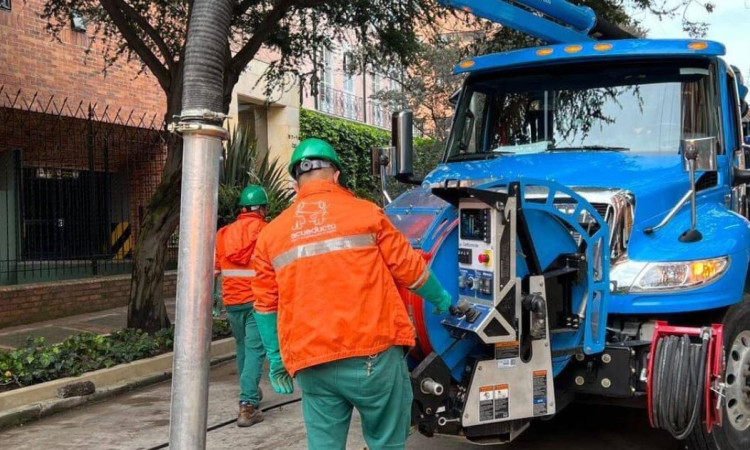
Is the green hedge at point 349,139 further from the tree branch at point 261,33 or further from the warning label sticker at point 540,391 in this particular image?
the warning label sticker at point 540,391

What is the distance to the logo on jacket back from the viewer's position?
131 inches

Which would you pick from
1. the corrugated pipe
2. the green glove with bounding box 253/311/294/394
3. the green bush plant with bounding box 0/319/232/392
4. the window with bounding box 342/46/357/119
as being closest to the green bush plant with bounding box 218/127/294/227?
the green bush plant with bounding box 0/319/232/392

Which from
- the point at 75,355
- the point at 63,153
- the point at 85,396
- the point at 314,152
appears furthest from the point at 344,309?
the point at 63,153

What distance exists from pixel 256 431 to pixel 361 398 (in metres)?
2.79

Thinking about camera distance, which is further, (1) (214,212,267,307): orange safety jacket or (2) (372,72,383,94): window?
Answer: (2) (372,72,383,94): window

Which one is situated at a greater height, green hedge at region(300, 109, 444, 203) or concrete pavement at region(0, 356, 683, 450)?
green hedge at region(300, 109, 444, 203)

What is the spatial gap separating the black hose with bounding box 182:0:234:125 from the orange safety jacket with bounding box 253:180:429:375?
78 cm

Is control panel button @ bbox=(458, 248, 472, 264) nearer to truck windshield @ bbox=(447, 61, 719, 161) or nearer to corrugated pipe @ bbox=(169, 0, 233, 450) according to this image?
corrugated pipe @ bbox=(169, 0, 233, 450)

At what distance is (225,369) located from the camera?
8305 mm

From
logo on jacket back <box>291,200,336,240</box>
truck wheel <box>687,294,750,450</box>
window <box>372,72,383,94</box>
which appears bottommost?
truck wheel <box>687,294,750,450</box>

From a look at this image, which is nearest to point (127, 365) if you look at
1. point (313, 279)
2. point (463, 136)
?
point (463, 136)

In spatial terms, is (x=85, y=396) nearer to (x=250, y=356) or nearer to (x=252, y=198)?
(x=250, y=356)

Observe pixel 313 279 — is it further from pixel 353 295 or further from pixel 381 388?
pixel 381 388

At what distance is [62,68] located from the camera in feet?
42.5
